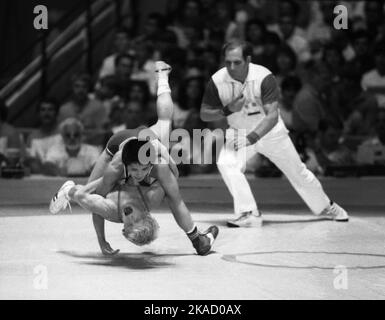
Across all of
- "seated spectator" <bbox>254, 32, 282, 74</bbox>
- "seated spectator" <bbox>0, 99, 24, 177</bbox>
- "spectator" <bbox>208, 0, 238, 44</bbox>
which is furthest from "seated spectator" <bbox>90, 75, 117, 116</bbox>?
"seated spectator" <bbox>254, 32, 282, 74</bbox>

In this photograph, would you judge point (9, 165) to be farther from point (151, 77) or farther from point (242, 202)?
point (242, 202)

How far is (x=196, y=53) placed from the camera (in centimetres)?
1077

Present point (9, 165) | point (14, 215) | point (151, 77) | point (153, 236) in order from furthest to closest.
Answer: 1. point (151, 77)
2. point (9, 165)
3. point (14, 215)
4. point (153, 236)

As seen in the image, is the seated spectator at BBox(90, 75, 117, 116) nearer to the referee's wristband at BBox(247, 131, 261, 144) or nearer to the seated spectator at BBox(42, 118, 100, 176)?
the seated spectator at BBox(42, 118, 100, 176)

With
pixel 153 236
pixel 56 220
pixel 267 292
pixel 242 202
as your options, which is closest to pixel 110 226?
pixel 56 220

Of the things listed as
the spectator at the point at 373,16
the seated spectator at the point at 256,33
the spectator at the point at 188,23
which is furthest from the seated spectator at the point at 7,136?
the spectator at the point at 373,16

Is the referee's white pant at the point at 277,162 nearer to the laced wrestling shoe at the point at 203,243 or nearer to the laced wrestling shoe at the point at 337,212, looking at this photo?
the laced wrestling shoe at the point at 337,212

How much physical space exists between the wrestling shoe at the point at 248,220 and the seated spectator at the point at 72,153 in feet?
9.33

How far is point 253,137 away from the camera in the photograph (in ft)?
22.4

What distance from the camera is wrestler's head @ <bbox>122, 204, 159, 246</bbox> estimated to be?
17.5ft

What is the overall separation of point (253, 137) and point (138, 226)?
5.66 feet

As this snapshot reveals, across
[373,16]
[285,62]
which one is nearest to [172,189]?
[285,62]

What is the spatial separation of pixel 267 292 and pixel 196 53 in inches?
244

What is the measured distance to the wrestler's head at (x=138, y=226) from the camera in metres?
5.33
